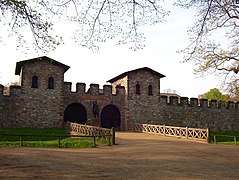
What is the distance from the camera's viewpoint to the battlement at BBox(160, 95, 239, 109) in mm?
28966

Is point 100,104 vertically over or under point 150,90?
under

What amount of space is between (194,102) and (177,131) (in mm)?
10898

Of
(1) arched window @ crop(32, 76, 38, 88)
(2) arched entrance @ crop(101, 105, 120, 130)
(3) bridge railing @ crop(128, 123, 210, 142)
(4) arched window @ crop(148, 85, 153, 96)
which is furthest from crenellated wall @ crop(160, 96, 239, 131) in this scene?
(1) arched window @ crop(32, 76, 38, 88)

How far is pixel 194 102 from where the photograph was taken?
30.1 meters

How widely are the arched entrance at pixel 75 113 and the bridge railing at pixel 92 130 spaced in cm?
281

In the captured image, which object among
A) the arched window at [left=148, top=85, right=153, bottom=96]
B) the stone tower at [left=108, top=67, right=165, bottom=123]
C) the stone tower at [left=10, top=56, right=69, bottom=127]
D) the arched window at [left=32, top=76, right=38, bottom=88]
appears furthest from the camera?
the arched window at [left=148, top=85, right=153, bottom=96]

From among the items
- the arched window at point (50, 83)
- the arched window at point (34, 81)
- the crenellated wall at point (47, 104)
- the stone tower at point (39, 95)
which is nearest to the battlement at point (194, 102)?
the crenellated wall at point (47, 104)

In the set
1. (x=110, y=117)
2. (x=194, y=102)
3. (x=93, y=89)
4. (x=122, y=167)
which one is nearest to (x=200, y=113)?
(x=194, y=102)

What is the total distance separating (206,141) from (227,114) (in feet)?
53.4

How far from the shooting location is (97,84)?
26.0 metres

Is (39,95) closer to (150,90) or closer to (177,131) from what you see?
(150,90)

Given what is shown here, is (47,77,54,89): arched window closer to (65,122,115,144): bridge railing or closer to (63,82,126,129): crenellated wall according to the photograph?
(63,82,126,129): crenellated wall

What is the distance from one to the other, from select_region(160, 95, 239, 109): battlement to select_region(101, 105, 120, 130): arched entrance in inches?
196

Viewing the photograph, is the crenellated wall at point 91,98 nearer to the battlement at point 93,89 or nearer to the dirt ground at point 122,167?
the battlement at point 93,89
